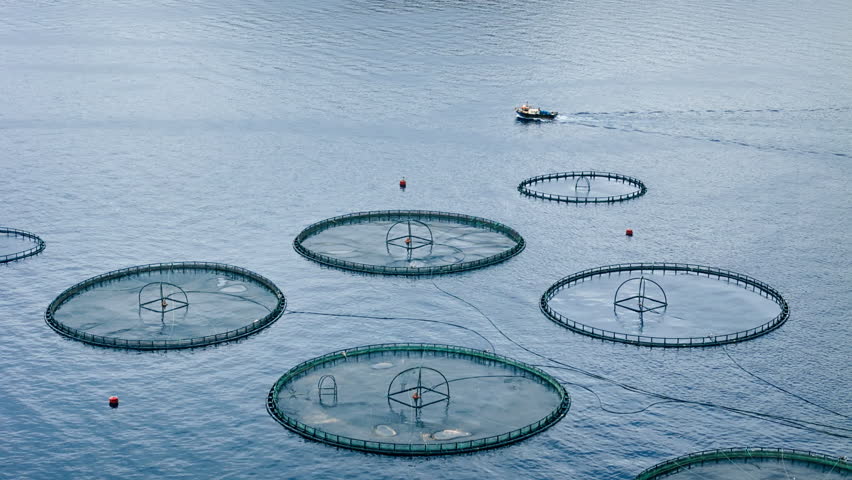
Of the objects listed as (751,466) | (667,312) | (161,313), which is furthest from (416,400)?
(667,312)

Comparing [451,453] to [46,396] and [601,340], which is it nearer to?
[601,340]

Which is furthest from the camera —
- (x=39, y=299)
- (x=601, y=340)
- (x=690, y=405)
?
(x=39, y=299)

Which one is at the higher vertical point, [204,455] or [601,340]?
[601,340]

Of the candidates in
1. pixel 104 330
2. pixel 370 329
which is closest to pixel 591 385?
pixel 370 329

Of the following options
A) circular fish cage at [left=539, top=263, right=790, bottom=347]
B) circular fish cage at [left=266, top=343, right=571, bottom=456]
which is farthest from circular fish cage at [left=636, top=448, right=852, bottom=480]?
circular fish cage at [left=539, top=263, right=790, bottom=347]

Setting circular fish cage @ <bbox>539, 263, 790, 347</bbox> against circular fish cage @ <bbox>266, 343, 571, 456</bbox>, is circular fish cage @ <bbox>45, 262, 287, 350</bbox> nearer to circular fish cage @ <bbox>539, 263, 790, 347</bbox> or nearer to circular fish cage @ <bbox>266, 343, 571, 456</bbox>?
circular fish cage @ <bbox>266, 343, 571, 456</bbox>
